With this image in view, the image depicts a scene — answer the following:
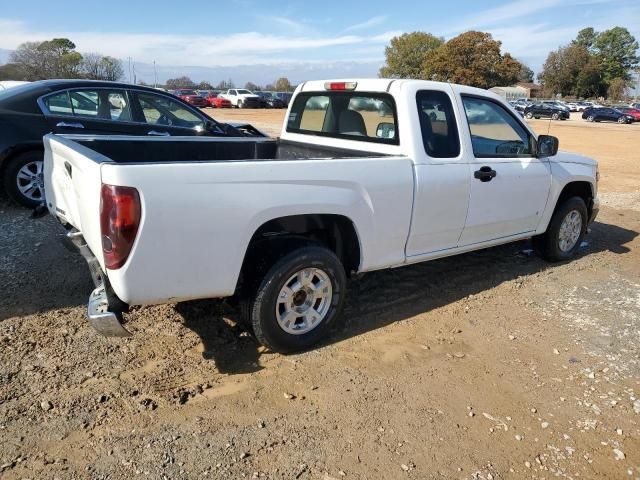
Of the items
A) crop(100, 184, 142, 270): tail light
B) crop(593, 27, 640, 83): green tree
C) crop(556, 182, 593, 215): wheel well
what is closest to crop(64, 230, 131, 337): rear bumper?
crop(100, 184, 142, 270): tail light

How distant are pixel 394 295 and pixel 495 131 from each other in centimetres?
183

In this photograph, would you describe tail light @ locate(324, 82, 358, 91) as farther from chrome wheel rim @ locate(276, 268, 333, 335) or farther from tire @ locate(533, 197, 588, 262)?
tire @ locate(533, 197, 588, 262)

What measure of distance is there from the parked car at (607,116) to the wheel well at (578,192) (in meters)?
46.9

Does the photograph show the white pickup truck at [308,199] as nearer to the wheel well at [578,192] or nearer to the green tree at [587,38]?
Answer: the wheel well at [578,192]

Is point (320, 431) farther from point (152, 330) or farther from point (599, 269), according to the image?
point (599, 269)

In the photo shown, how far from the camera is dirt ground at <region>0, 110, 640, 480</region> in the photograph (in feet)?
8.88

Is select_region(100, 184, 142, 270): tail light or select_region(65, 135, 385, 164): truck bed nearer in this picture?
select_region(100, 184, 142, 270): tail light

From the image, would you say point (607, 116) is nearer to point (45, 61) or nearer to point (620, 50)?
point (45, 61)

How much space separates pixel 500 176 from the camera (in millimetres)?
4664

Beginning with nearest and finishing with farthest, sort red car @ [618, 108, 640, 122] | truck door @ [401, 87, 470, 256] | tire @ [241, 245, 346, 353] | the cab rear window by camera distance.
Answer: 1. tire @ [241, 245, 346, 353]
2. truck door @ [401, 87, 470, 256]
3. the cab rear window
4. red car @ [618, 108, 640, 122]

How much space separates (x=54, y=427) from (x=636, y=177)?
44.5ft

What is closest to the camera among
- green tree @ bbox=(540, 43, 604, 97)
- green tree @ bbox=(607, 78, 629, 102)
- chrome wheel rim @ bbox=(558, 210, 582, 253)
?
chrome wheel rim @ bbox=(558, 210, 582, 253)

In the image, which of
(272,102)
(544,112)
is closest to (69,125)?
(272,102)

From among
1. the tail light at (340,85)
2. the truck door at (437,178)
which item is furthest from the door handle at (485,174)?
the tail light at (340,85)
